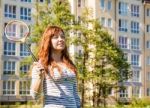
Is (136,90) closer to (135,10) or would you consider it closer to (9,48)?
(135,10)

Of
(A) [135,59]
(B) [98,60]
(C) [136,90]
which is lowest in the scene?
(C) [136,90]

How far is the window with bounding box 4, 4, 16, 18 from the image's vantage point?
58.3m

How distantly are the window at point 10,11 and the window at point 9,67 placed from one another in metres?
5.18

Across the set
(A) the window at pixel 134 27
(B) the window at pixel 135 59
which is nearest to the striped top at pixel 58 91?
(B) the window at pixel 135 59

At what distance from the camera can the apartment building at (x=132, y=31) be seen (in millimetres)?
67625

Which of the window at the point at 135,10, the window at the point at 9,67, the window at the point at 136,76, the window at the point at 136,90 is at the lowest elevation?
the window at the point at 136,90

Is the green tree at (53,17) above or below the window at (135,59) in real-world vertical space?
above

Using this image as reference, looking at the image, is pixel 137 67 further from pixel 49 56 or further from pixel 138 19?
pixel 49 56

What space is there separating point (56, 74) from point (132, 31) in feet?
214

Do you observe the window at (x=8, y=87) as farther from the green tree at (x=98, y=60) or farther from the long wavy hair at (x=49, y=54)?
the long wavy hair at (x=49, y=54)

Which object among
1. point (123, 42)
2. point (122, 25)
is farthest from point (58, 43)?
point (122, 25)

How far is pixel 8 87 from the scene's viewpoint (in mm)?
56812

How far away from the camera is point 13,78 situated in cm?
5706

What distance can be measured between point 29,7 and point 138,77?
60.2ft
